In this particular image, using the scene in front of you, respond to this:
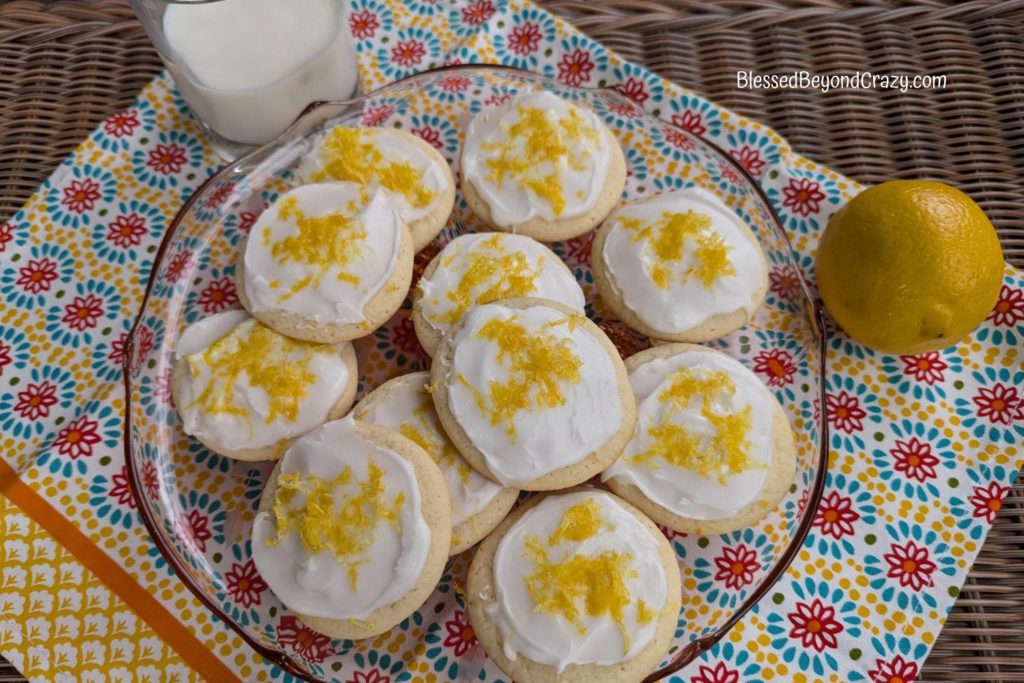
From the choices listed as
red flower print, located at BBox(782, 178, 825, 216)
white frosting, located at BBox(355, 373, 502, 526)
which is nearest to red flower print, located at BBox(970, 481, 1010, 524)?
red flower print, located at BBox(782, 178, 825, 216)

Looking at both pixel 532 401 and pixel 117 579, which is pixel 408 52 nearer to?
pixel 532 401

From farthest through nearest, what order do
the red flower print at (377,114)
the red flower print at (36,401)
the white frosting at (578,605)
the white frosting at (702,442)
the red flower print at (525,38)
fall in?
the red flower print at (525,38) → the red flower print at (377,114) → the red flower print at (36,401) → the white frosting at (702,442) → the white frosting at (578,605)

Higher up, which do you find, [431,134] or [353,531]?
[431,134]

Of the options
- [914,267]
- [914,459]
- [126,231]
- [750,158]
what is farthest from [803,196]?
[126,231]

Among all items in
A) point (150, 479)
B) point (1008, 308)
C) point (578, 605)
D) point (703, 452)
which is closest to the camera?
point (578, 605)

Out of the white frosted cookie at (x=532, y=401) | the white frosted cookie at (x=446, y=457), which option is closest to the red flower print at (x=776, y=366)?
the white frosted cookie at (x=532, y=401)

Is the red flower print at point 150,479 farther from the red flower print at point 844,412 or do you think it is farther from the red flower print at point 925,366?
the red flower print at point 925,366
